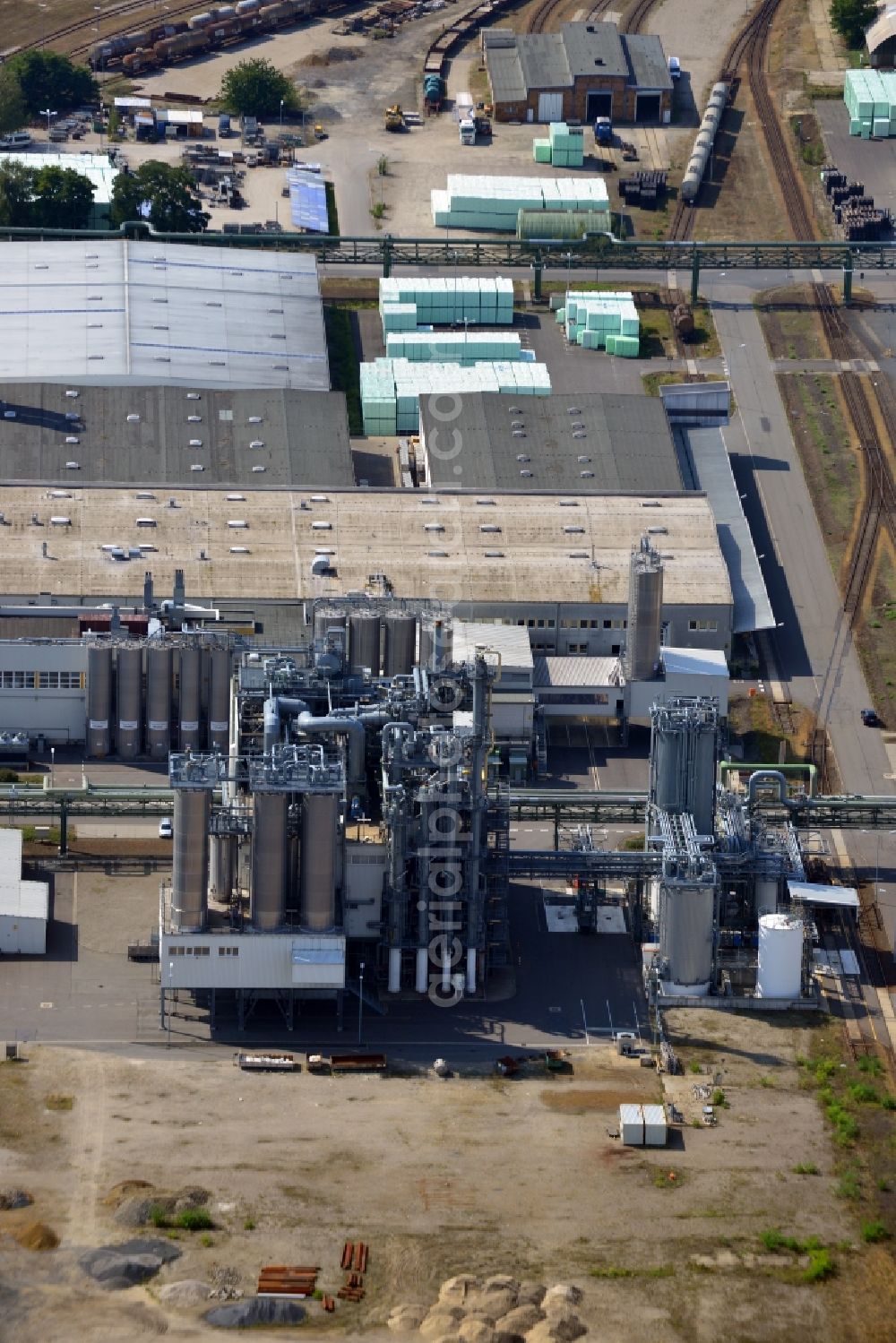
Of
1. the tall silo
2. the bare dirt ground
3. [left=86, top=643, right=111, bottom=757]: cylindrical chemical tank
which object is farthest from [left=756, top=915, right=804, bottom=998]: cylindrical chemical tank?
[left=86, top=643, right=111, bottom=757]: cylindrical chemical tank

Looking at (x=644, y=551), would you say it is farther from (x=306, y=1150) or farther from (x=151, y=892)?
(x=306, y=1150)

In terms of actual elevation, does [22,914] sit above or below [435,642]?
below

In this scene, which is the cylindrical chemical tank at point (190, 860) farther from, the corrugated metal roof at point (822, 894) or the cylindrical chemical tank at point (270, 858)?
the corrugated metal roof at point (822, 894)

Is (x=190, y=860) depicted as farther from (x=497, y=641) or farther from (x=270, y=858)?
(x=497, y=641)

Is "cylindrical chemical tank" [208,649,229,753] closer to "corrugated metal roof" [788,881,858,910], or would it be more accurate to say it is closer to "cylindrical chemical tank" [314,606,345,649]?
"cylindrical chemical tank" [314,606,345,649]

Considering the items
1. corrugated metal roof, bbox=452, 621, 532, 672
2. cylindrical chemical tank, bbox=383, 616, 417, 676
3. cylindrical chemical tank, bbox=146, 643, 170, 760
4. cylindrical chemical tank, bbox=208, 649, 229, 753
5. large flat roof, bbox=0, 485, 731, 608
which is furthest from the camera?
large flat roof, bbox=0, 485, 731, 608

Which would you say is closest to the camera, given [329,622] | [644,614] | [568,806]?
[568,806]

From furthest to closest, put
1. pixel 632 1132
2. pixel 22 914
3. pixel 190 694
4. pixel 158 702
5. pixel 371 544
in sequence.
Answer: pixel 371 544
pixel 158 702
pixel 190 694
pixel 22 914
pixel 632 1132

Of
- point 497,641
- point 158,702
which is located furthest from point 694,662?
point 158,702
